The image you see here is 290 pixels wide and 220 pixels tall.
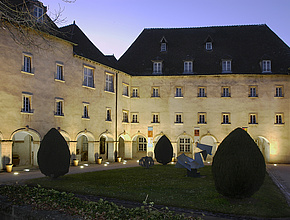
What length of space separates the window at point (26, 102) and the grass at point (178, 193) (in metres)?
7.30

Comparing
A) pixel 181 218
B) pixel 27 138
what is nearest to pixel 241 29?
pixel 27 138

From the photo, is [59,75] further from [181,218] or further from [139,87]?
[181,218]

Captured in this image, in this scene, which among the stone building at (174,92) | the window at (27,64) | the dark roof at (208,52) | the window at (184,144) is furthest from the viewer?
the window at (184,144)

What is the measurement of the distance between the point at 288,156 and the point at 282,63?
10.0m

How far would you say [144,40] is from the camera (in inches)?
1524

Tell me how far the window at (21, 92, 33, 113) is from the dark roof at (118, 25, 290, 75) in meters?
14.6

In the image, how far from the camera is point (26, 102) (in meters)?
22.6

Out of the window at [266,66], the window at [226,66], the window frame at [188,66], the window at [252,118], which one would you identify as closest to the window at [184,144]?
the window at [252,118]

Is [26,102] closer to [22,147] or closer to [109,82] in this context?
[22,147]

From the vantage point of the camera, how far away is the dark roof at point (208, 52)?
34375mm

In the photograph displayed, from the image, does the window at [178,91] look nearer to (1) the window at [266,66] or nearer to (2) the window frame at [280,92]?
(1) the window at [266,66]

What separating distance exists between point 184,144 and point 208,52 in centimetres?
1105

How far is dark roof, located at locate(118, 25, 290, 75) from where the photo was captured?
113 ft

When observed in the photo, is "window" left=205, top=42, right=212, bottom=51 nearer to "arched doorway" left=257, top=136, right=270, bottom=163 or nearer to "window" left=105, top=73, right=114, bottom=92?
"arched doorway" left=257, top=136, right=270, bottom=163
